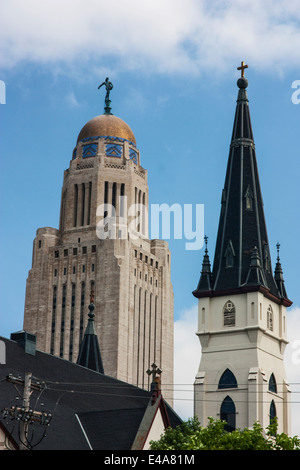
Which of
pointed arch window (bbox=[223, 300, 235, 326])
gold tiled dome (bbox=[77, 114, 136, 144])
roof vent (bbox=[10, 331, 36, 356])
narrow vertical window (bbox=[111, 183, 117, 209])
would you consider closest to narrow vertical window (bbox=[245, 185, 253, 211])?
pointed arch window (bbox=[223, 300, 235, 326])

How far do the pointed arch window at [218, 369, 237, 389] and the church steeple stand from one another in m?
6.32

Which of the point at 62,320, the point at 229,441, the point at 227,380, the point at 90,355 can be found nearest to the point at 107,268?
the point at 62,320

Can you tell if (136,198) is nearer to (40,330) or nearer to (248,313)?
(40,330)

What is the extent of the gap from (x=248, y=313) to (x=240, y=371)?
4445 millimetres

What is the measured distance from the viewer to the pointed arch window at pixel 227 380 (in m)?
84.8

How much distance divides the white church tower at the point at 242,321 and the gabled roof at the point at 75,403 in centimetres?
1918

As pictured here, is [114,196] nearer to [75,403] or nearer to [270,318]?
[270,318]

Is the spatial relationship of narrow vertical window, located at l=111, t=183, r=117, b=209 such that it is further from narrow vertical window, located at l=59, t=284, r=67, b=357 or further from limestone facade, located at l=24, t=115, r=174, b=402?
narrow vertical window, located at l=59, t=284, r=67, b=357

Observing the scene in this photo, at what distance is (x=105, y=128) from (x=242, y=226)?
70.8 meters

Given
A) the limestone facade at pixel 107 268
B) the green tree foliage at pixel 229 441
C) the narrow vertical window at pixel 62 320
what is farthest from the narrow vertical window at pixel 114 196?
the green tree foliage at pixel 229 441

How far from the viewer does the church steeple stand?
86.8 meters
